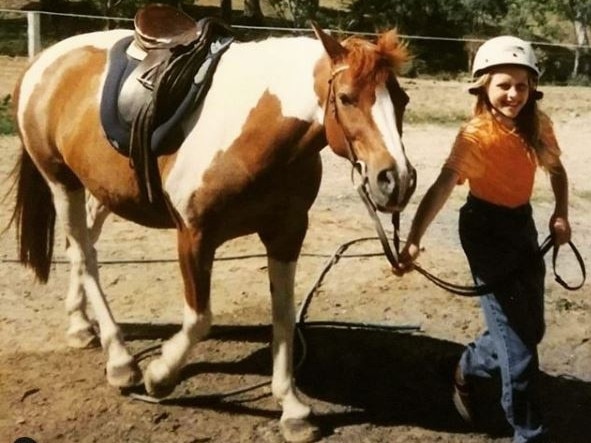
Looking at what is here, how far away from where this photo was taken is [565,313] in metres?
4.95

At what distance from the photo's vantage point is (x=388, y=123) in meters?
2.76

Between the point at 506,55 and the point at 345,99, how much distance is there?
61cm

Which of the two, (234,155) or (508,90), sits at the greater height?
(508,90)

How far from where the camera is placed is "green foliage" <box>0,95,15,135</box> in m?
9.80

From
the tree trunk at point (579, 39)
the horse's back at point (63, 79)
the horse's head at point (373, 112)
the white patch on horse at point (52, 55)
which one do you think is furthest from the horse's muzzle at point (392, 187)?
the tree trunk at point (579, 39)

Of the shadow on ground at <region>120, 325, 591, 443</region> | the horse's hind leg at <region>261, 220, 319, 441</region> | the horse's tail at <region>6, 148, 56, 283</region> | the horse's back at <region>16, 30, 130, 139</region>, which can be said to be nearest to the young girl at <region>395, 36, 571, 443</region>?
the shadow on ground at <region>120, 325, 591, 443</region>

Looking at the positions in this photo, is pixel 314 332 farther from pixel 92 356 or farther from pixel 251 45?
pixel 251 45

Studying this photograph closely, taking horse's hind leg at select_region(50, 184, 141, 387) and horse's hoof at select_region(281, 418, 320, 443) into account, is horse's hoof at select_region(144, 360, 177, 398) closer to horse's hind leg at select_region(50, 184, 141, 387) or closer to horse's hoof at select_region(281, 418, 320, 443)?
horse's hind leg at select_region(50, 184, 141, 387)

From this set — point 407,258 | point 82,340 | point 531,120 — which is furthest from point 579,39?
point 407,258

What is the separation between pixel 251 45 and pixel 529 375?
1.64 metres

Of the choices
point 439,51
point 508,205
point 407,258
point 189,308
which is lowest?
point 439,51

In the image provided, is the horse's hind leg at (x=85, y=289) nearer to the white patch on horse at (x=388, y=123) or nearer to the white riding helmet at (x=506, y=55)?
the white patch on horse at (x=388, y=123)

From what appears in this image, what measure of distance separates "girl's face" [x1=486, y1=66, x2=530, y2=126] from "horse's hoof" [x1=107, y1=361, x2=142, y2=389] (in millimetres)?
1952

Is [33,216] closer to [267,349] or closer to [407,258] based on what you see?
[267,349]
